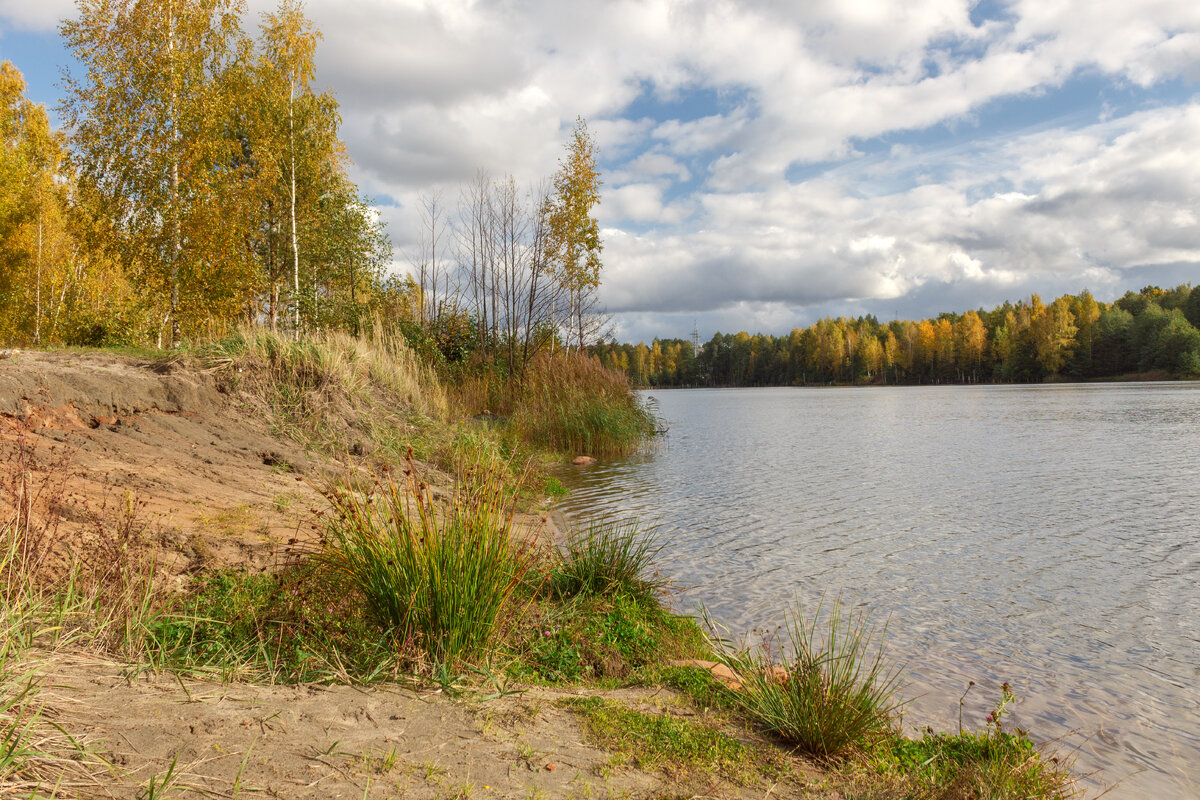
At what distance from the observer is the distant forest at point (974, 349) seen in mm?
A: 81875

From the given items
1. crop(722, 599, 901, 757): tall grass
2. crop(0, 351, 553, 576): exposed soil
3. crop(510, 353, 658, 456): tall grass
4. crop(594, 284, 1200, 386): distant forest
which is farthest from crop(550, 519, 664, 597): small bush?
crop(594, 284, 1200, 386): distant forest

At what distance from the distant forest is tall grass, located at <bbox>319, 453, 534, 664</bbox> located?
4806cm

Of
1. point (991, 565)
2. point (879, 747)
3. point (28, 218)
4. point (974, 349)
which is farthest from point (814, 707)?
point (974, 349)

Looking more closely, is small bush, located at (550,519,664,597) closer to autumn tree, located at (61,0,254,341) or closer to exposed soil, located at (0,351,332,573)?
exposed soil, located at (0,351,332,573)

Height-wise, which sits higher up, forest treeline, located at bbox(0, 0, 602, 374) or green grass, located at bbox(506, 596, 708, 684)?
forest treeline, located at bbox(0, 0, 602, 374)

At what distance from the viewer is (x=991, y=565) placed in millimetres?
8203

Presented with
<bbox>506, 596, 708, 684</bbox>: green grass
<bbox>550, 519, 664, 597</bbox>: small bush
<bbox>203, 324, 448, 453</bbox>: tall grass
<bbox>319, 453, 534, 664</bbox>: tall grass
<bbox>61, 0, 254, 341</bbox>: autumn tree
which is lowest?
<bbox>506, 596, 708, 684</bbox>: green grass

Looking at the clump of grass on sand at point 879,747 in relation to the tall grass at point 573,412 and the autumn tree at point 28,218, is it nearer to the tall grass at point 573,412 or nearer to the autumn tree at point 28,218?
the tall grass at point 573,412

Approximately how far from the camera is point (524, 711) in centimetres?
341

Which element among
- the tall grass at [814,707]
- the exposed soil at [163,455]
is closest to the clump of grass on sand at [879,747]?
the tall grass at [814,707]

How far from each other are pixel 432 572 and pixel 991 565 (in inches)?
293

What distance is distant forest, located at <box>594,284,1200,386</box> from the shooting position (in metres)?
81.9

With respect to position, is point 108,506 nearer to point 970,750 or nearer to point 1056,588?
point 970,750

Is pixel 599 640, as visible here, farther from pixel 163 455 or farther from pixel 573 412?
pixel 573 412
